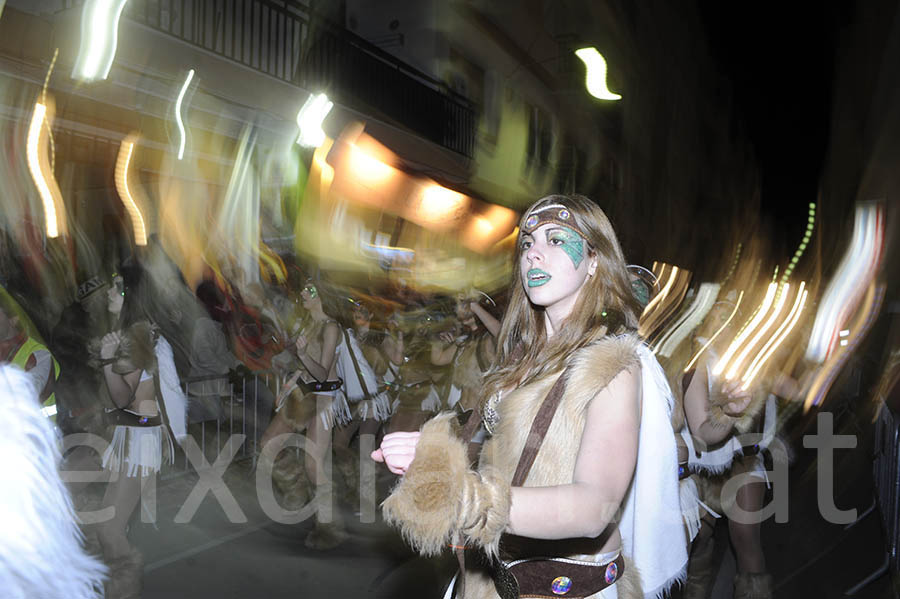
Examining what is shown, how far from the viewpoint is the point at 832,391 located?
991 centimetres

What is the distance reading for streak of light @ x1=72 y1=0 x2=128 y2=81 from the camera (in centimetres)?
694

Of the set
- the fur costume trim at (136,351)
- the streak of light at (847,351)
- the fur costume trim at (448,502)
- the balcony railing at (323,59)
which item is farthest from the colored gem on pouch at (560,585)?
the streak of light at (847,351)

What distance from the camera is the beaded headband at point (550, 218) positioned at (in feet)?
6.59

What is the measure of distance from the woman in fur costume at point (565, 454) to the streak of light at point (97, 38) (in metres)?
6.58

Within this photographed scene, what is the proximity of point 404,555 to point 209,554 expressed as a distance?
139 cm

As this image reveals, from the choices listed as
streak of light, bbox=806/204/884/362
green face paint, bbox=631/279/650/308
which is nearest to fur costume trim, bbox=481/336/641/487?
green face paint, bbox=631/279/650/308

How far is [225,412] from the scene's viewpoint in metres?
7.45

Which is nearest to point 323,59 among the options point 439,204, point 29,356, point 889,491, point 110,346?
point 439,204

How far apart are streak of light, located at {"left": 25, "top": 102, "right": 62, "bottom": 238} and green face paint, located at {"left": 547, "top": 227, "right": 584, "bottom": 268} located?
255 inches

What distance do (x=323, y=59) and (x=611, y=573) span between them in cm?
1231

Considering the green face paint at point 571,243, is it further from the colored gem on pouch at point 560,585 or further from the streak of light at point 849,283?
the streak of light at point 849,283

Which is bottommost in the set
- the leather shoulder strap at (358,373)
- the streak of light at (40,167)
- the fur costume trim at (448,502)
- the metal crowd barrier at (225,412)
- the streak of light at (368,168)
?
the metal crowd barrier at (225,412)

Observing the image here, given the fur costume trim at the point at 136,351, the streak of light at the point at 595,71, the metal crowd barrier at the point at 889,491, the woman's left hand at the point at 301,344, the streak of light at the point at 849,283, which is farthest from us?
the streak of light at the point at 595,71

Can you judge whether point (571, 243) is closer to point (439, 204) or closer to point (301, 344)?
point (301, 344)
